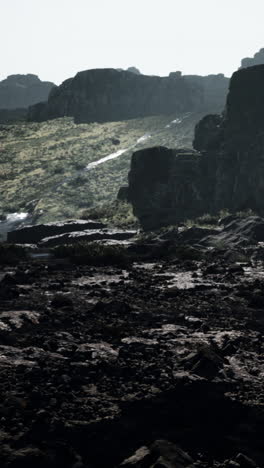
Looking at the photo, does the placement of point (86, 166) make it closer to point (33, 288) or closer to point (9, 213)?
point (9, 213)

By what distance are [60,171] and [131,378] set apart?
489ft

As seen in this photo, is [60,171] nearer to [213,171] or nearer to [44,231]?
[213,171]

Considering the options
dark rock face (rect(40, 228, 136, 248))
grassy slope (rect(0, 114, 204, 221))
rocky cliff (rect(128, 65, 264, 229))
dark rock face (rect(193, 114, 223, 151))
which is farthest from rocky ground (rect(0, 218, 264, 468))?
grassy slope (rect(0, 114, 204, 221))

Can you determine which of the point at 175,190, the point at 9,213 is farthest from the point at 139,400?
the point at 9,213

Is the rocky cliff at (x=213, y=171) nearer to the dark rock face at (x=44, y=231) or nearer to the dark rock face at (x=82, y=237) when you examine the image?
the dark rock face at (x=44, y=231)

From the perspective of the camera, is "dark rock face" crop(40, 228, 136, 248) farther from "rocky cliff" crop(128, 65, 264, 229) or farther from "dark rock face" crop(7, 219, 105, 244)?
"rocky cliff" crop(128, 65, 264, 229)

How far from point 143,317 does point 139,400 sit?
10.8m

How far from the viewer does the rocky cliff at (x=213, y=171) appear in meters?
103

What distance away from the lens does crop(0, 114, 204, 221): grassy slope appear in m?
140

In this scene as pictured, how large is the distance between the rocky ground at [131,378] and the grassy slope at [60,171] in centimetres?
9453

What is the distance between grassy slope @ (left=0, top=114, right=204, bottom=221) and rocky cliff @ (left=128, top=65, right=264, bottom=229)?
25.4 metres

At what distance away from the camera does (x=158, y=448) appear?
13.8 metres

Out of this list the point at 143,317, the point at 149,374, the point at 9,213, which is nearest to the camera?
the point at 149,374

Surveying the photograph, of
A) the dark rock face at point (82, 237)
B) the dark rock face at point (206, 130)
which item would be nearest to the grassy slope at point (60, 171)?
the dark rock face at point (206, 130)
